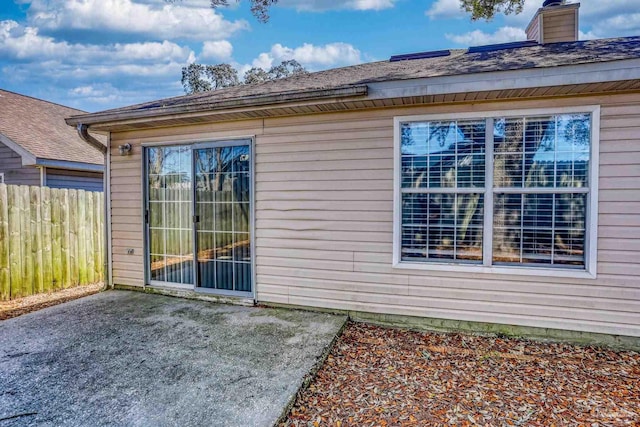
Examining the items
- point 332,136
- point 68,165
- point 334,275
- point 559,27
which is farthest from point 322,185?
point 68,165

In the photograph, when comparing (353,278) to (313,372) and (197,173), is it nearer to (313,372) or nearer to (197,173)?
(313,372)

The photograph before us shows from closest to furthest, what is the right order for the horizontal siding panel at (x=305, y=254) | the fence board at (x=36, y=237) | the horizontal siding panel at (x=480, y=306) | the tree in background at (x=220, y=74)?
the horizontal siding panel at (x=480, y=306) < the horizontal siding panel at (x=305, y=254) < the fence board at (x=36, y=237) < the tree in background at (x=220, y=74)

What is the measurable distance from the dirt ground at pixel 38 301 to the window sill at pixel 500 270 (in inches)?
192

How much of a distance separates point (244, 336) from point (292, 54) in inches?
679

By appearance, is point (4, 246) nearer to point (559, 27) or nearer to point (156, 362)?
point (156, 362)

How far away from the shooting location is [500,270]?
3.65m

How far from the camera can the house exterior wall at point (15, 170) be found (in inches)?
315

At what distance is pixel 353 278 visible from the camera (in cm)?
414

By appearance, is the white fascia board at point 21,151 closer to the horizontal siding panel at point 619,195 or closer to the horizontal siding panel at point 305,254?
the horizontal siding panel at point 305,254

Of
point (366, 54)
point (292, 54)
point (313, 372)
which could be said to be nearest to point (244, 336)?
point (313, 372)

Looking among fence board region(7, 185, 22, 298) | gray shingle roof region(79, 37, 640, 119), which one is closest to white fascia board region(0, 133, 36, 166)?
fence board region(7, 185, 22, 298)

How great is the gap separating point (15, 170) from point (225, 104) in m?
7.23

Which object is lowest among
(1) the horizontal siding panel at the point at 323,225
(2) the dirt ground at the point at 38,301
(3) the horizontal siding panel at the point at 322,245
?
(2) the dirt ground at the point at 38,301

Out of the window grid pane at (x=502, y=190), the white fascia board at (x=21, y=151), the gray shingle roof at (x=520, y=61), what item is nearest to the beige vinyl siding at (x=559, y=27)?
the gray shingle roof at (x=520, y=61)
